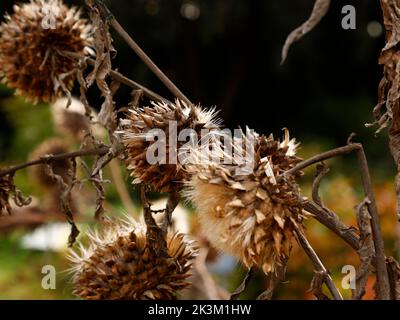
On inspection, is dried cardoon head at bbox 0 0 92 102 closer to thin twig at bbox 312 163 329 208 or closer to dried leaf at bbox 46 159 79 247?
dried leaf at bbox 46 159 79 247

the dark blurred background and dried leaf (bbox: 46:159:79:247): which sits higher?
the dark blurred background

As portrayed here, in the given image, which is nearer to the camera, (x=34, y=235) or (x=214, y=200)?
(x=214, y=200)

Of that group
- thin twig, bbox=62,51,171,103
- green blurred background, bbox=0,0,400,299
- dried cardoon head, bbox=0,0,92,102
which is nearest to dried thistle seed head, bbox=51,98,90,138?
dried cardoon head, bbox=0,0,92,102

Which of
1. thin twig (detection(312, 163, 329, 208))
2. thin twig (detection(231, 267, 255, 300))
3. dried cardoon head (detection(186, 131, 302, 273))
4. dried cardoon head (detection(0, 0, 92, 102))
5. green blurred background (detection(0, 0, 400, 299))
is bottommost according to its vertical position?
thin twig (detection(231, 267, 255, 300))

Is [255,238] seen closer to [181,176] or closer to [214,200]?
[214,200]

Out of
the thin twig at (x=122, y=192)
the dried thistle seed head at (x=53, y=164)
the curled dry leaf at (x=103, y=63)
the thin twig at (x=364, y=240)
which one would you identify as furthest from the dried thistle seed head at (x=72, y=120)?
the thin twig at (x=364, y=240)

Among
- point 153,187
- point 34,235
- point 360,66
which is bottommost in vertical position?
point 153,187
